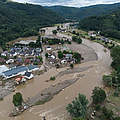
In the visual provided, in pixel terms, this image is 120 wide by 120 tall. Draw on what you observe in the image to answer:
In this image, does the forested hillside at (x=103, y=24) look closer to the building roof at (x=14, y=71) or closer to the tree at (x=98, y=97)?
the building roof at (x=14, y=71)

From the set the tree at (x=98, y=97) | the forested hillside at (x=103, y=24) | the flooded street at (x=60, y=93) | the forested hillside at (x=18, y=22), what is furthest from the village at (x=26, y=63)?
the forested hillside at (x=103, y=24)

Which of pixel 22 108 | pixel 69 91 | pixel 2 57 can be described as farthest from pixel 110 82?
pixel 2 57

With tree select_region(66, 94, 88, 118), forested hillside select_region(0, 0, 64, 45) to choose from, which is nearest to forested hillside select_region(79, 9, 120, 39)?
forested hillside select_region(0, 0, 64, 45)

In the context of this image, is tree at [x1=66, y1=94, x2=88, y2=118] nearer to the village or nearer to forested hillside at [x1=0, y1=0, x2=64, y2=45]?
the village

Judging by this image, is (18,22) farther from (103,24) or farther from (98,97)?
(98,97)

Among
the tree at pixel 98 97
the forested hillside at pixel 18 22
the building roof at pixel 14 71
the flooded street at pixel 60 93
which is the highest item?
the forested hillside at pixel 18 22

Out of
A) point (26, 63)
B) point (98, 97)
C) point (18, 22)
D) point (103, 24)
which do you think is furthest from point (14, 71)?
point (18, 22)

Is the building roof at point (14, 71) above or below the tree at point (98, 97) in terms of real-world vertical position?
below

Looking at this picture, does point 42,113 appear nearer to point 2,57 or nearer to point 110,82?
point 110,82
